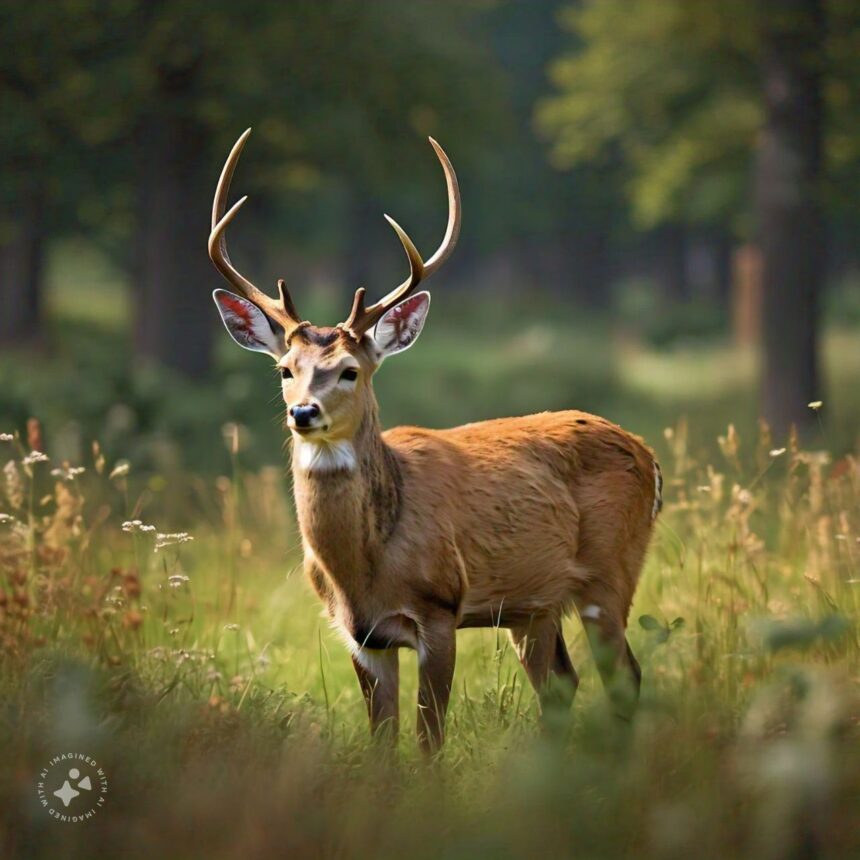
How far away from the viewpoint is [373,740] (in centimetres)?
524

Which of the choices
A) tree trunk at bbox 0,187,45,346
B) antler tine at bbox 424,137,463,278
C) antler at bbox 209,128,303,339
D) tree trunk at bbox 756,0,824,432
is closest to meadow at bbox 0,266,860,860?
antler at bbox 209,128,303,339

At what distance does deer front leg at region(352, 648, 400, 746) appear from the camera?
571 cm

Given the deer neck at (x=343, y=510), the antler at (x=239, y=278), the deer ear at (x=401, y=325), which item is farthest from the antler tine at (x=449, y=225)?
the deer neck at (x=343, y=510)

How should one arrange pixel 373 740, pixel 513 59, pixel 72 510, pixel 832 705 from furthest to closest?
pixel 513 59
pixel 72 510
pixel 373 740
pixel 832 705

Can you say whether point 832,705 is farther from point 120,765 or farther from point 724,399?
point 724,399

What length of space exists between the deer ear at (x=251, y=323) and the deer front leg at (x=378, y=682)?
125 cm

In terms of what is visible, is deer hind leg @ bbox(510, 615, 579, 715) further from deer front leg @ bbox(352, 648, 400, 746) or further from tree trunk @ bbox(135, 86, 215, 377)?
tree trunk @ bbox(135, 86, 215, 377)

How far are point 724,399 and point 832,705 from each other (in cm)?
1643

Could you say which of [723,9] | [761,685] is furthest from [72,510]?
[723,9]

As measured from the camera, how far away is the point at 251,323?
5973mm

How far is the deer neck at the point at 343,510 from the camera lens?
5.60m

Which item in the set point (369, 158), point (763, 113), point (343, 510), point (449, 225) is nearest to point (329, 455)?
point (343, 510)

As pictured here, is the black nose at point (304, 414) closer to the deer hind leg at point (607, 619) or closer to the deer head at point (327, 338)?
the deer head at point (327, 338)

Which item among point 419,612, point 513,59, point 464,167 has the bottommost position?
point 419,612
